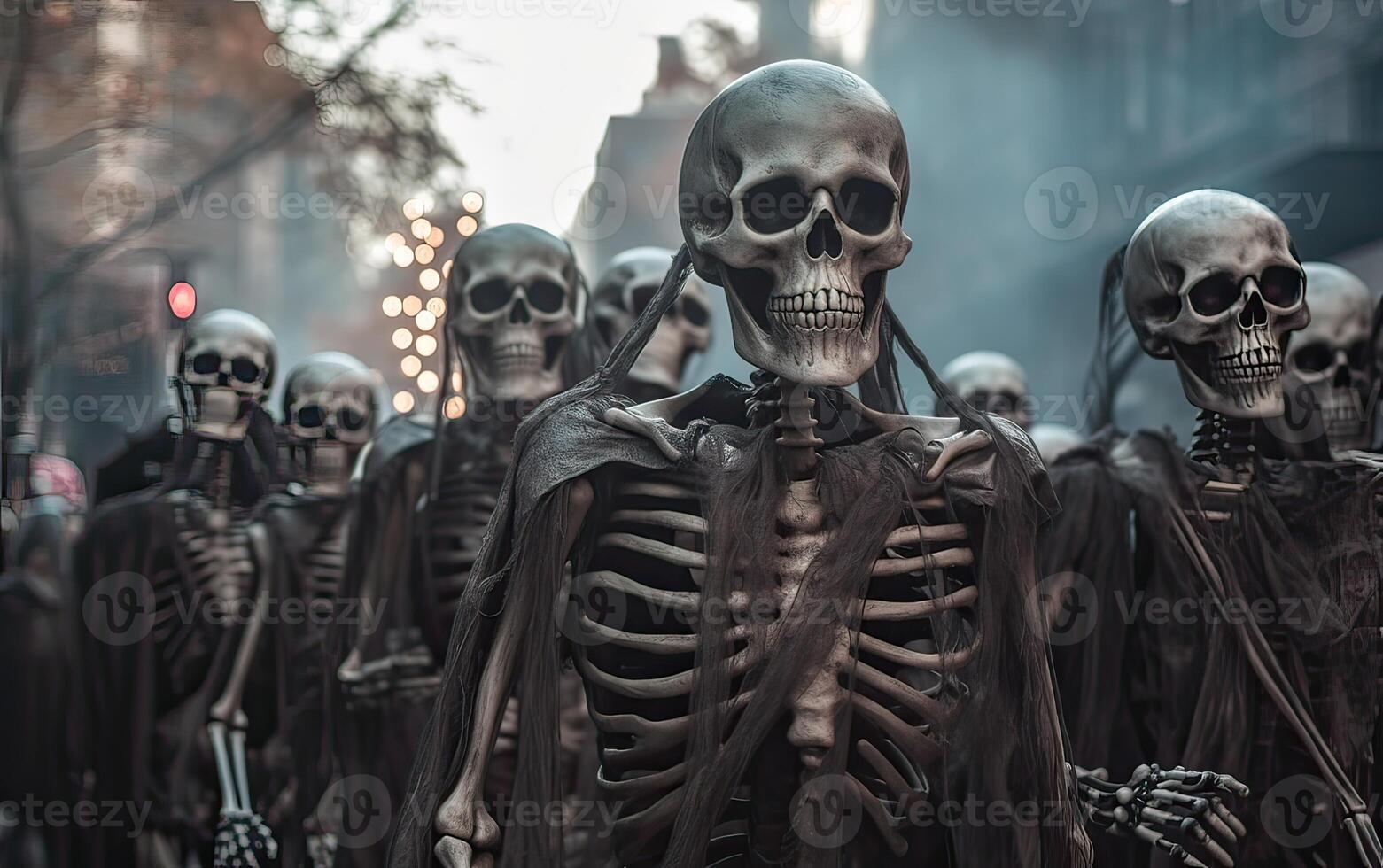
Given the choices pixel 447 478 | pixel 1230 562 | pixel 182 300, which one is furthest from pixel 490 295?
pixel 1230 562

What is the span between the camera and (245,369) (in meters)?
6.22

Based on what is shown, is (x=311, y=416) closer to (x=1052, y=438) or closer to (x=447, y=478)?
(x=447, y=478)

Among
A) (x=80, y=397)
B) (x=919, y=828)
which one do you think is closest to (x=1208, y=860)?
(x=919, y=828)

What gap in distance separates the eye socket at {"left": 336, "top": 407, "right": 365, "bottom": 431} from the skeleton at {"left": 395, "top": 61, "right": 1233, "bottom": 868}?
14.1 feet

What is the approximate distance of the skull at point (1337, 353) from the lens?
558cm

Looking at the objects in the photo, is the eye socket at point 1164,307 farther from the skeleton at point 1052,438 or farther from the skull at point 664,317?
the skull at point 664,317

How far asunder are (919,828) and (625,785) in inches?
25.1

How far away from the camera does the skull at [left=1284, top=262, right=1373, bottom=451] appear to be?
558 centimetres

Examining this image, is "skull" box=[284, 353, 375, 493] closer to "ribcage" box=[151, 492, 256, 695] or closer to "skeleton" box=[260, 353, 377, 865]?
"skeleton" box=[260, 353, 377, 865]

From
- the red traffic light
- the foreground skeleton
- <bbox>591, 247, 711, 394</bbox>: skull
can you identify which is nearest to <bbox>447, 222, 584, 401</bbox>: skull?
<bbox>591, 247, 711, 394</bbox>: skull

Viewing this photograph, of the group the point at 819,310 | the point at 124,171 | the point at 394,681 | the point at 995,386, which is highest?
the point at 124,171

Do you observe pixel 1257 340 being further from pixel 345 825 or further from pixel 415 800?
pixel 345 825

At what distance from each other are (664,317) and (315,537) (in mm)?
1886

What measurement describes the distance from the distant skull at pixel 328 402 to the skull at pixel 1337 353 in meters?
4.34
